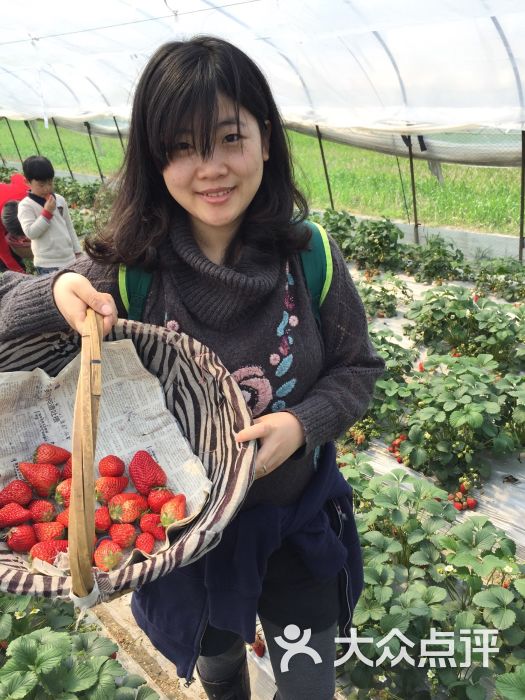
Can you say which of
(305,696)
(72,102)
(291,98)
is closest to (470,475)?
(305,696)

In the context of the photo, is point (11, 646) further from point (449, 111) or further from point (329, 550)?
point (449, 111)

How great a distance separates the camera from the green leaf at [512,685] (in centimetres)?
130

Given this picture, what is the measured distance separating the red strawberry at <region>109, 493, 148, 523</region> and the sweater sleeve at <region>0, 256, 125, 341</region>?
346 millimetres

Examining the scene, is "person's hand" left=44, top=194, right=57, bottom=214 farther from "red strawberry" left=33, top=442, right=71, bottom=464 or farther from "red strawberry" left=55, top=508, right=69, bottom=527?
"red strawberry" left=55, top=508, right=69, bottom=527

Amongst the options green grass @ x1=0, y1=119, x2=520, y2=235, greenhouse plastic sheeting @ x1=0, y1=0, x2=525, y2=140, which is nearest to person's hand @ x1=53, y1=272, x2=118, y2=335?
greenhouse plastic sheeting @ x1=0, y1=0, x2=525, y2=140

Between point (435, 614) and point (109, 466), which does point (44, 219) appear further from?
point (435, 614)

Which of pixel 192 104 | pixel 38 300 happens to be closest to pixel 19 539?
pixel 38 300

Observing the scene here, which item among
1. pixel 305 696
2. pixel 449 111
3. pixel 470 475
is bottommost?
pixel 470 475

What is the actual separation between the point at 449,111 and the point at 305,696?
4.56m

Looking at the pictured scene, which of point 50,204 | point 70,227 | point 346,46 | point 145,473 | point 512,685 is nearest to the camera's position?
point 145,473

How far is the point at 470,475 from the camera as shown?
8.75 ft

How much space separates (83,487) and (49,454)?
42 cm

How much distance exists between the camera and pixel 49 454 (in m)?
1.17

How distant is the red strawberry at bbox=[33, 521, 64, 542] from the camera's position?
1.06 meters
